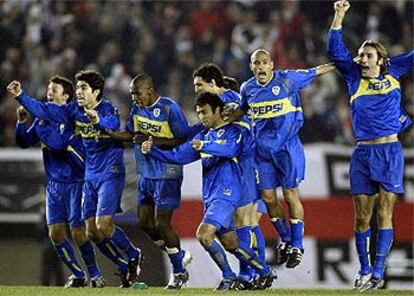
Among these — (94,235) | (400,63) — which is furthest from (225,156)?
(400,63)

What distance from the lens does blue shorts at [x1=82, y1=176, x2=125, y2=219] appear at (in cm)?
1452

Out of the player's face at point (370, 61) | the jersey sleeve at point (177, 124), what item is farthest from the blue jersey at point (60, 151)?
the player's face at point (370, 61)

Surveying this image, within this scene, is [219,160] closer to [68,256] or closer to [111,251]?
[111,251]

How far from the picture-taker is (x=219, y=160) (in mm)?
13734

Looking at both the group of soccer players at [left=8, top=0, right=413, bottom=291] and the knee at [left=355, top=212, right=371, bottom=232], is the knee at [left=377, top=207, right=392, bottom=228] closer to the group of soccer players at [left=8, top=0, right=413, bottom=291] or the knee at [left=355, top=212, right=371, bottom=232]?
the group of soccer players at [left=8, top=0, right=413, bottom=291]

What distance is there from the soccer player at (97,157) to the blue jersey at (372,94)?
102 inches

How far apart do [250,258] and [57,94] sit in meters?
2.98

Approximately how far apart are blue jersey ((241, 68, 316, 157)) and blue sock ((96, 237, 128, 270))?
6.75ft

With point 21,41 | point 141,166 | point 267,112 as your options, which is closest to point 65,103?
point 141,166

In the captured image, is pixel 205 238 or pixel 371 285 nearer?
pixel 205 238

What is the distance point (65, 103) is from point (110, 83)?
18.6ft

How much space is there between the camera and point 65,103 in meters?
15.0

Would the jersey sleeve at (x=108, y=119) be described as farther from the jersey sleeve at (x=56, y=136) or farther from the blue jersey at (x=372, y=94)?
the blue jersey at (x=372, y=94)

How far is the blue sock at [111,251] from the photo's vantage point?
580 inches
